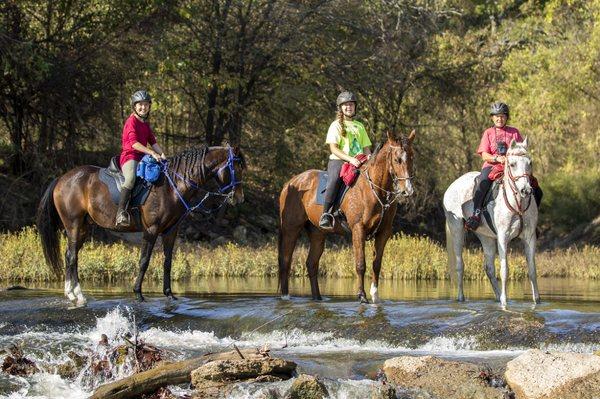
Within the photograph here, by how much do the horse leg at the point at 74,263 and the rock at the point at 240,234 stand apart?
48.1 feet

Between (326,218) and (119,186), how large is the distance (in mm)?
2929

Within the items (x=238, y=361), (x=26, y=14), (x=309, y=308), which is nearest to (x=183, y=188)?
(x=309, y=308)

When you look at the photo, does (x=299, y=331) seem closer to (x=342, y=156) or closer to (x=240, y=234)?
(x=342, y=156)

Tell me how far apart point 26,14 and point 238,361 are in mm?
20463

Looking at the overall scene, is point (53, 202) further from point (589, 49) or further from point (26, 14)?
point (589, 49)

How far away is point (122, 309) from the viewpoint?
14.7 m

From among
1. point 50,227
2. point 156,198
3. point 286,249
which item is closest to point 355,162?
point 286,249

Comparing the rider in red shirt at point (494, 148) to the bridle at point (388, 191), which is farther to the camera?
the rider in red shirt at point (494, 148)

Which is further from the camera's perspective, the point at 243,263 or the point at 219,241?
the point at 219,241

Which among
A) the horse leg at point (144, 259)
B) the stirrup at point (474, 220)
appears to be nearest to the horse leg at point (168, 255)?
the horse leg at point (144, 259)

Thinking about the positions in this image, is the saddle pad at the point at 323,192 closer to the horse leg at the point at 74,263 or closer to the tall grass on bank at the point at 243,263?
the horse leg at the point at 74,263

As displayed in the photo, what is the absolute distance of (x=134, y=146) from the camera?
15.4 metres

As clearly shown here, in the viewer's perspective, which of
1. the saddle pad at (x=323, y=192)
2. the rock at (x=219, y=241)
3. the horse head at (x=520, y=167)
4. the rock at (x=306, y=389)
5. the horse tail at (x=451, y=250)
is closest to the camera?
the rock at (x=306, y=389)

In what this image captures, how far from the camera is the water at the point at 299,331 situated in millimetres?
11633
